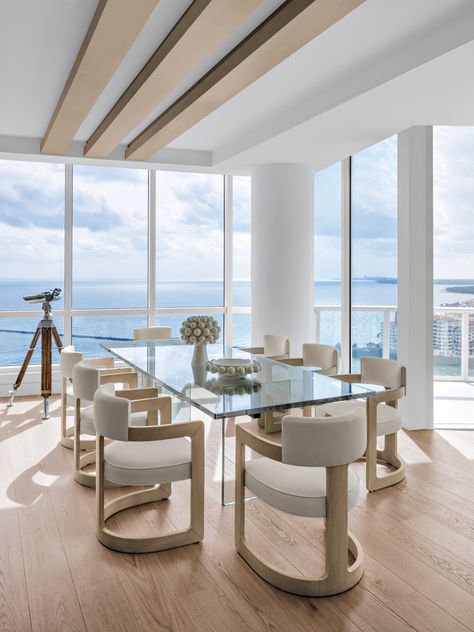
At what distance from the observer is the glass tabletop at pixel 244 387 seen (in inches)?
99.1

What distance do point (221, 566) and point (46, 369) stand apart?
3339mm

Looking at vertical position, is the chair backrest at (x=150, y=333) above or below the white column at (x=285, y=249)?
below

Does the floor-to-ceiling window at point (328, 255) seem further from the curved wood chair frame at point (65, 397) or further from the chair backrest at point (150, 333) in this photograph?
the curved wood chair frame at point (65, 397)

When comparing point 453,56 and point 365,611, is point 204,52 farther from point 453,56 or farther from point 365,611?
point 365,611

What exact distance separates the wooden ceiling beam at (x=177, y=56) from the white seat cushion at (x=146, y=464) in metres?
2.19

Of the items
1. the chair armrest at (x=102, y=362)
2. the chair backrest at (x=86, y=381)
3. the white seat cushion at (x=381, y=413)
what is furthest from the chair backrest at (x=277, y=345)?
the chair backrest at (x=86, y=381)

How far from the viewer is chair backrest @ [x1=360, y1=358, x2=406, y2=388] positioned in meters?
3.53

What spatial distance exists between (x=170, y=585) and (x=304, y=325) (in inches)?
147

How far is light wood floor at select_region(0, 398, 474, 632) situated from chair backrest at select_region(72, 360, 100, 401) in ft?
2.08

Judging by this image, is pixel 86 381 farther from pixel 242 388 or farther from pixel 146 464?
pixel 242 388

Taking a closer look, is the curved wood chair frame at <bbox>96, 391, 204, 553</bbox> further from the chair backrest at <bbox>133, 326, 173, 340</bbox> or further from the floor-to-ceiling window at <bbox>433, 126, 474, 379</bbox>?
the floor-to-ceiling window at <bbox>433, 126, 474, 379</bbox>

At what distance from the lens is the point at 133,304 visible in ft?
21.8

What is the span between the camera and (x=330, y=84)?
12.5 ft

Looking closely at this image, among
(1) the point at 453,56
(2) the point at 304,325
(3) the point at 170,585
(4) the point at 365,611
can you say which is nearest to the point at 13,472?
(3) the point at 170,585
